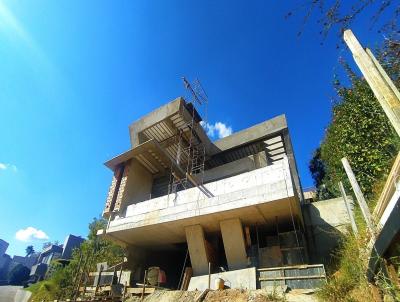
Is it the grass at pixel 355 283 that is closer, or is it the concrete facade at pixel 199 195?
the grass at pixel 355 283

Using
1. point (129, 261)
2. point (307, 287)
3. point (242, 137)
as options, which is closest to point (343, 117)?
point (242, 137)

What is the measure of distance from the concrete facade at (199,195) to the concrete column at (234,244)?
0.04 metres

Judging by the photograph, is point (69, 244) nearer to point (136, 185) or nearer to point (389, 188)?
point (136, 185)

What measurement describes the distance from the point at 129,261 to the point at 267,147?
1005 centimetres

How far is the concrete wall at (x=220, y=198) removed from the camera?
31.2 feet

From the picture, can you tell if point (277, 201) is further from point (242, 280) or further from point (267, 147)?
point (267, 147)

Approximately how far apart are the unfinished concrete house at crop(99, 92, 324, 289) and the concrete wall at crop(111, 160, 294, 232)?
41 mm

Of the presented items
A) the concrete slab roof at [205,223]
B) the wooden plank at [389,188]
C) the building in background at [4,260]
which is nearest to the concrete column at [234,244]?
the concrete slab roof at [205,223]

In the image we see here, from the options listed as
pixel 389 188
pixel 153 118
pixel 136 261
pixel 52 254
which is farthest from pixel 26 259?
pixel 389 188

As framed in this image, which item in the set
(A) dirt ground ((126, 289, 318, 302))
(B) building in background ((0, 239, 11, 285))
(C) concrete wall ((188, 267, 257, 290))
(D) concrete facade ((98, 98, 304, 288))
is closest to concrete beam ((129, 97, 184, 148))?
(D) concrete facade ((98, 98, 304, 288))

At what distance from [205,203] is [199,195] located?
59 centimetres

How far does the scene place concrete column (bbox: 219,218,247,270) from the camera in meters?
10.2

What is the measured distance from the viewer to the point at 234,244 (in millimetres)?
10453

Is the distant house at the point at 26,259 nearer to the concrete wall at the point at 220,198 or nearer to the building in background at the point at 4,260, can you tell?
the building in background at the point at 4,260
